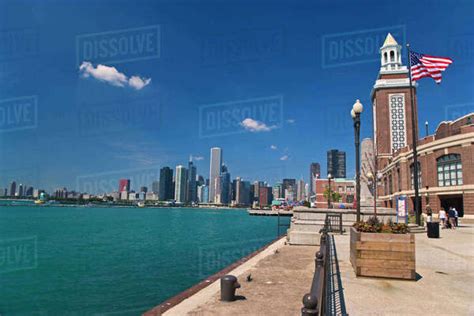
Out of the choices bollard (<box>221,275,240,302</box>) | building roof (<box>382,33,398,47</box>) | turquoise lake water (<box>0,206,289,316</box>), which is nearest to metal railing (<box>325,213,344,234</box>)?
turquoise lake water (<box>0,206,289,316</box>)

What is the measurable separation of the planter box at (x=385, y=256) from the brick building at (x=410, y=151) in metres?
21.0

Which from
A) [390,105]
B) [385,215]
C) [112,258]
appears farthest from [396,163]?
[112,258]

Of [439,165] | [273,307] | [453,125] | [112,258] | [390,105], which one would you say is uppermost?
[390,105]

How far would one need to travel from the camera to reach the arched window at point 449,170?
137 ft

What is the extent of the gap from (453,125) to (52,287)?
217 feet

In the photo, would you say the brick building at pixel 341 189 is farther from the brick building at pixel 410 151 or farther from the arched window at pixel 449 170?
the arched window at pixel 449 170

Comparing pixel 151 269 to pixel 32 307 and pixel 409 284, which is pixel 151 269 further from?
pixel 409 284

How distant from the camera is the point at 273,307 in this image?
6641 mm

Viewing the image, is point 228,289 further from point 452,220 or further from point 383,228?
point 452,220

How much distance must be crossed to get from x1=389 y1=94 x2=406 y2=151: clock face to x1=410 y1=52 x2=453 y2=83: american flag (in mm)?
62562

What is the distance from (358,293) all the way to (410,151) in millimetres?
53769

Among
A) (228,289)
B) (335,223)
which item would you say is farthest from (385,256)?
(335,223)

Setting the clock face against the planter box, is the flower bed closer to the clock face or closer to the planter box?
the planter box

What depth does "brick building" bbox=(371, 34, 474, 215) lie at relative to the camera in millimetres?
40875
